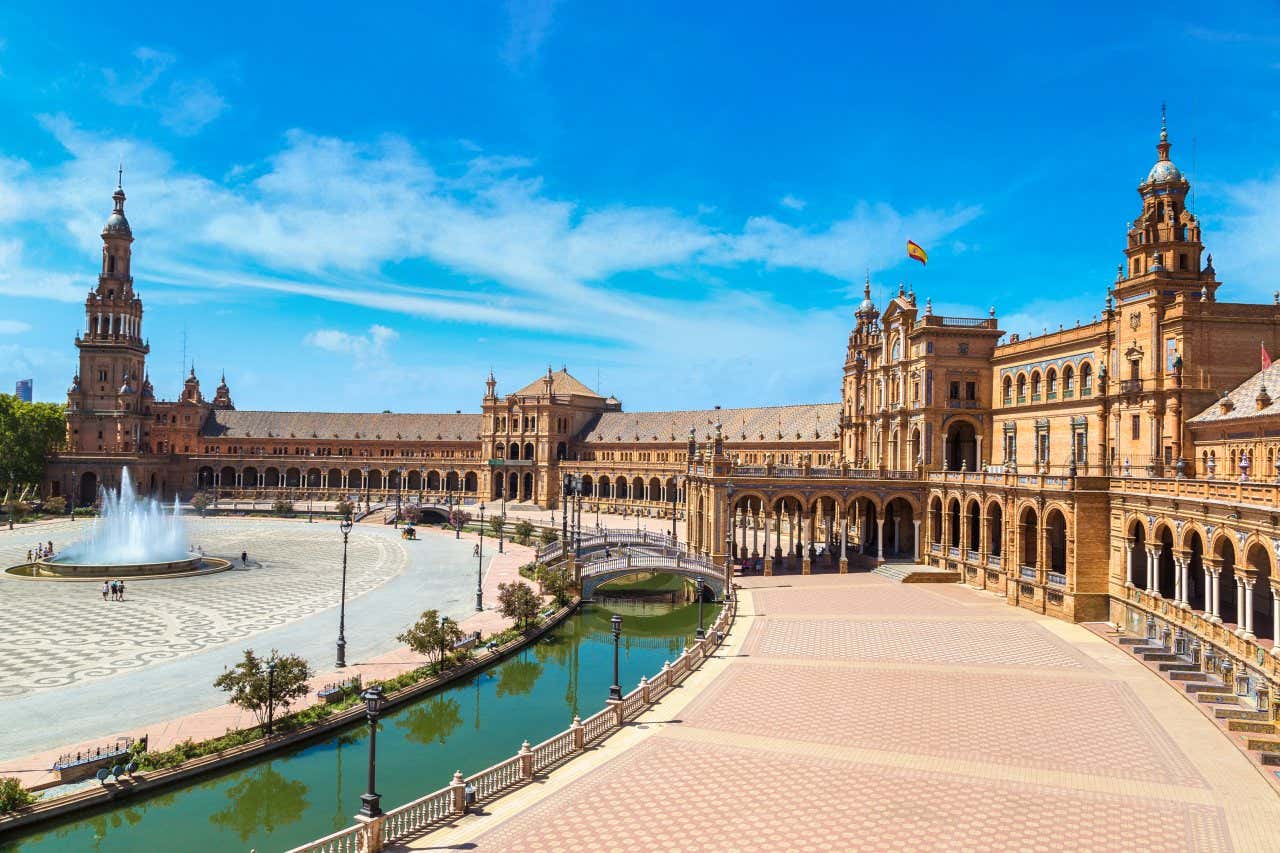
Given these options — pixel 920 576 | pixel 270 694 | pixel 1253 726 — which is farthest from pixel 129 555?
pixel 1253 726

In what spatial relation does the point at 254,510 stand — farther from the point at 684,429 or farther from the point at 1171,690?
the point at 1171,690

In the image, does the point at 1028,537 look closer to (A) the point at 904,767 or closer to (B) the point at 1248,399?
(B) the point at 1248,399

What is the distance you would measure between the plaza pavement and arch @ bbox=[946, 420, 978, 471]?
36.4 meters

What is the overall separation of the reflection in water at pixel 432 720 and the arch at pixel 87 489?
108m

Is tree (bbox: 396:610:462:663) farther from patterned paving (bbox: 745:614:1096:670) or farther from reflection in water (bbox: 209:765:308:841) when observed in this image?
patterned paving (bbox: 745:614:1096:670)

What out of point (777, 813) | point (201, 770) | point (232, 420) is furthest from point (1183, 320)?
point (232, 420)

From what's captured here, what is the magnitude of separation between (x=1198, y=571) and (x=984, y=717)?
22888mm

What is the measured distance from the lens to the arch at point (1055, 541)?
165 ft

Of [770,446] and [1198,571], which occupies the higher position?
[770,446]

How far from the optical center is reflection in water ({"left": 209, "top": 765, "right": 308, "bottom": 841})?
25.7 meters

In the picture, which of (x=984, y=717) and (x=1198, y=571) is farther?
(x=1198, y=571)

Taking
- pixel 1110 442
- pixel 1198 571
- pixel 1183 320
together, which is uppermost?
pixel 1183 320

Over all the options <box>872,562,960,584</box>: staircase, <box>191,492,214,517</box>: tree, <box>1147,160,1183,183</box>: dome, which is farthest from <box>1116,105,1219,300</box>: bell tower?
<box>191,492,214,517</box>: tree

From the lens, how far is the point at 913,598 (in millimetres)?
53031
